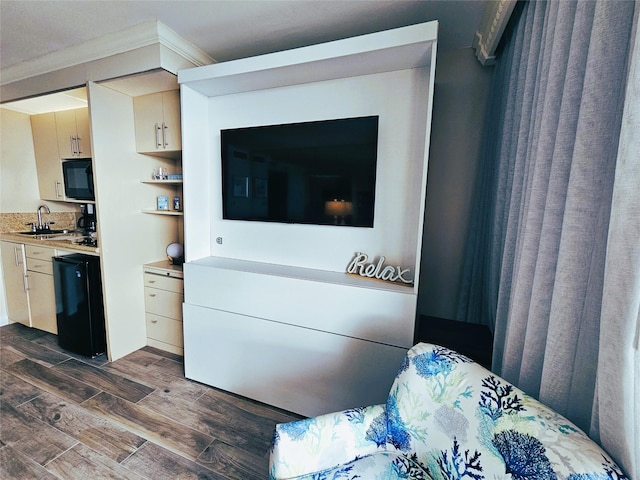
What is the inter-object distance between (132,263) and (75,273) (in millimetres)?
423

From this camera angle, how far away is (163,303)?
2537 mm

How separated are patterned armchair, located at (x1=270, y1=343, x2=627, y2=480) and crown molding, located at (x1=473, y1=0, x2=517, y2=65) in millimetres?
1725

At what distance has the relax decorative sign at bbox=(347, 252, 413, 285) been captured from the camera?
1771 millimetres

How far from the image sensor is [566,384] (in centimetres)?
85

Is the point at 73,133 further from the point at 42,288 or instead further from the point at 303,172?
the point at 303,172

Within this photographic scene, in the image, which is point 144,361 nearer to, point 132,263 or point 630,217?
point 132,263

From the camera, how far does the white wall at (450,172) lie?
2.02m

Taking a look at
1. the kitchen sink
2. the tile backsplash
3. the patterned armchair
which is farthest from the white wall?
the tile backsplash

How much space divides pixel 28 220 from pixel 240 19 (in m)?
3.27

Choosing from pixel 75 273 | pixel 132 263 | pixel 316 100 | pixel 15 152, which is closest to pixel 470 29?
pixel 316 100

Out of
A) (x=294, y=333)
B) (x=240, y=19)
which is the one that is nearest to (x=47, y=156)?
(x=240, y=19)

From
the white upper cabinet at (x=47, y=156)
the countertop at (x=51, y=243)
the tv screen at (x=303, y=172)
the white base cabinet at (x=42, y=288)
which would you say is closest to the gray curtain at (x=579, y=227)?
Answer: the tv screen at (x=303, y=172)

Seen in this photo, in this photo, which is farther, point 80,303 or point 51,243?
point 51,243

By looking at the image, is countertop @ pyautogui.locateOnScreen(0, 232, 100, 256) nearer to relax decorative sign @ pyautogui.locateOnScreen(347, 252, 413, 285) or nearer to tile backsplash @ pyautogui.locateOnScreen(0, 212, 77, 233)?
tile backsplash @ pyautogui.locateOnScreen(0, 212, 77, 233)
